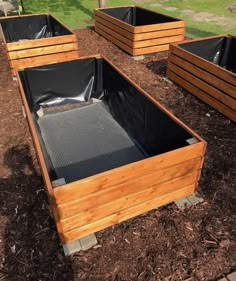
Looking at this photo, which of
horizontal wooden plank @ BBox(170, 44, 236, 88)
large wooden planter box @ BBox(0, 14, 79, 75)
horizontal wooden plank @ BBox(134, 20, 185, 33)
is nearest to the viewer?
horizontal wooden plank @ BBox(170, 44, 236, 88)

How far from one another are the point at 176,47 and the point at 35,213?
5.05 m

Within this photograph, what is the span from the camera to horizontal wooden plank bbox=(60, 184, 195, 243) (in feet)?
10.1

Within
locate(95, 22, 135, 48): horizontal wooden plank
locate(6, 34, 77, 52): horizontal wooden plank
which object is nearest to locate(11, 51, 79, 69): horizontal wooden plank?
locate(6, 34, 77, 52): horizontal wooden plank

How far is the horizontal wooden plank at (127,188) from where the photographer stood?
2791mm

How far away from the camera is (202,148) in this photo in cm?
321

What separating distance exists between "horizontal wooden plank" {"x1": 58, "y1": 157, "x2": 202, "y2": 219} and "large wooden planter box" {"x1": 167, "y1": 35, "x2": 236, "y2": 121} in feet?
8.78

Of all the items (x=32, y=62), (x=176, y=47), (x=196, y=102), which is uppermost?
(x=176, y=47)

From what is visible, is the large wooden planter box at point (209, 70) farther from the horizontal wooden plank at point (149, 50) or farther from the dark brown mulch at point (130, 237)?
the horizontal wooden plank at point (149, 50)

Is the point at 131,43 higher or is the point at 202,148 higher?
the point at 202,148

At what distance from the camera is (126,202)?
3.18 metres

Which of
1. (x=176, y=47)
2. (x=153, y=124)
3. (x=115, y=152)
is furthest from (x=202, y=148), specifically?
(x=176, y=47)

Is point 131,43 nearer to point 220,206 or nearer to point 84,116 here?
point 84,116

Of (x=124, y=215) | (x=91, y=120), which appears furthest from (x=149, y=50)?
(x=124, y=215)

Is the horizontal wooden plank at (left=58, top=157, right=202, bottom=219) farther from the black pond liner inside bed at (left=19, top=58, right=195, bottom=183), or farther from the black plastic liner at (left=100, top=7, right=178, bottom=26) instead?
the black plastic liner at (left=100, top=7, right=178, bottom=26)
